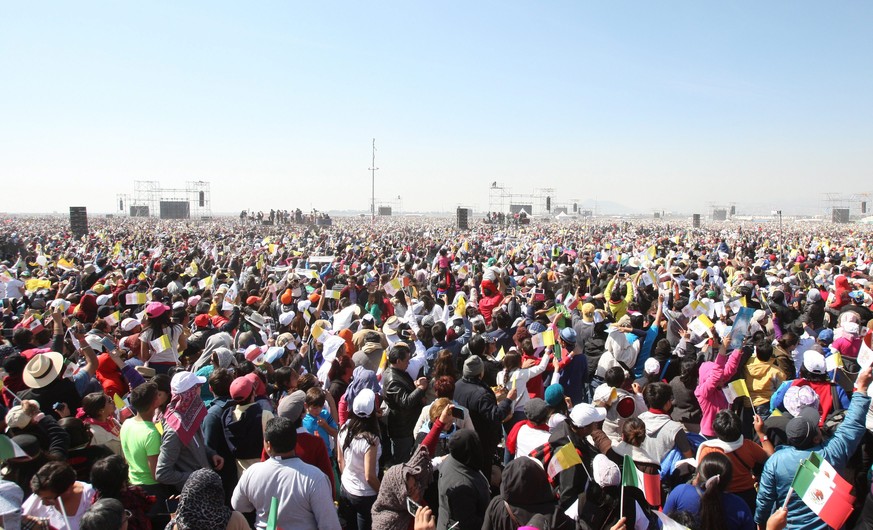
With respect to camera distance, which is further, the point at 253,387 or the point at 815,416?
the point at 253,387

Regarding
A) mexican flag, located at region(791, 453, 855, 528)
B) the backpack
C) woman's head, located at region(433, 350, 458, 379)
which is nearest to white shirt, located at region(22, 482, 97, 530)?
the backpack

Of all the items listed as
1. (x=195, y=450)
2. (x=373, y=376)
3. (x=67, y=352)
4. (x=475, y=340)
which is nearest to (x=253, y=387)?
(x=195, y=450)

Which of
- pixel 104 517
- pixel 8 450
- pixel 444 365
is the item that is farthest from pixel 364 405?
pixel 8 450

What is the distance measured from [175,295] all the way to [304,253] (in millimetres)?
9822

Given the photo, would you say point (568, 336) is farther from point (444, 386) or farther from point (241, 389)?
point (241, 389)

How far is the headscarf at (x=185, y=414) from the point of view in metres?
4.00

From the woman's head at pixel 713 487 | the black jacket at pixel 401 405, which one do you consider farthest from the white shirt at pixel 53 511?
the woman's head at pixel 713 487

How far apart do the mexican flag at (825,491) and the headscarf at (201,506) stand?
2967 millimetres

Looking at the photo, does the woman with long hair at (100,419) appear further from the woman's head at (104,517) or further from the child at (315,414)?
the woman's head at (104,517)

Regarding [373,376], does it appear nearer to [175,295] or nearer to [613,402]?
[613,402]

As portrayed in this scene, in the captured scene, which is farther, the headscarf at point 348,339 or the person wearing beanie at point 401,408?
the headscarf at point 348,339

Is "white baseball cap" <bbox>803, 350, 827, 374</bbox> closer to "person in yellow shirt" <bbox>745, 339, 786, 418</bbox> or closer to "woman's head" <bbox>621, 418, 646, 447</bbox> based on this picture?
"person in yellow shirt" <bbox>745, 339, 786, 418</bbox>

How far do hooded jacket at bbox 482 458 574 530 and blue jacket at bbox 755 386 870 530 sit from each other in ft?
5.22

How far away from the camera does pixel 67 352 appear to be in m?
7.20
